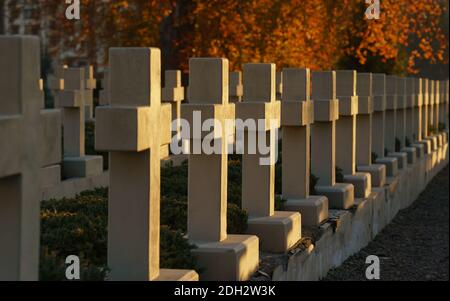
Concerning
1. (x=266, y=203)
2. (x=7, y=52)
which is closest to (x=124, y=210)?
(x=7, y=52)

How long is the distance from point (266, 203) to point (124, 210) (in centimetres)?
286

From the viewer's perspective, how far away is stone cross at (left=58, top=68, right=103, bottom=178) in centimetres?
1281

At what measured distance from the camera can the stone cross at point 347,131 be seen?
1230cm

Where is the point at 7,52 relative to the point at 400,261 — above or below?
above

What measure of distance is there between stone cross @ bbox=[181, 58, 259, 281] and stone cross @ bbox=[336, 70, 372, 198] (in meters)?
5.22

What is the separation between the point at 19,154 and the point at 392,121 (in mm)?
13735

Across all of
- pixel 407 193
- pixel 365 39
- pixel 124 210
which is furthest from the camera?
pixel 365 39

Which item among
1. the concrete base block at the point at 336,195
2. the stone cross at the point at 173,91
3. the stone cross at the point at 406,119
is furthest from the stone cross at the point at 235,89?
the concrete base block at the point at 336,195

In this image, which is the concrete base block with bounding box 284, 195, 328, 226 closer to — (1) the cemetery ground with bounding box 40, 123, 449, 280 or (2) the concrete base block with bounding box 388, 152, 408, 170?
(1) the cemetery ground with bounding box 40, 123, 449, 280

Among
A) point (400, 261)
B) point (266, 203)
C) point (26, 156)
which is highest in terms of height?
point (26, 156)

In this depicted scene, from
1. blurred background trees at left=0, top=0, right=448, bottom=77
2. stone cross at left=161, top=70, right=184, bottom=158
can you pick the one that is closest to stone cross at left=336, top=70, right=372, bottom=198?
stone cross at left=161, top=70, right=184, bottom=158

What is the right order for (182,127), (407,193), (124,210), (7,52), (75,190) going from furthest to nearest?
(407,193) < (75,190) < (182,127) < (124,210) < (7,52)

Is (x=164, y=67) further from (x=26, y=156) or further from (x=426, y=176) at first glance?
(x=26, y=156)
